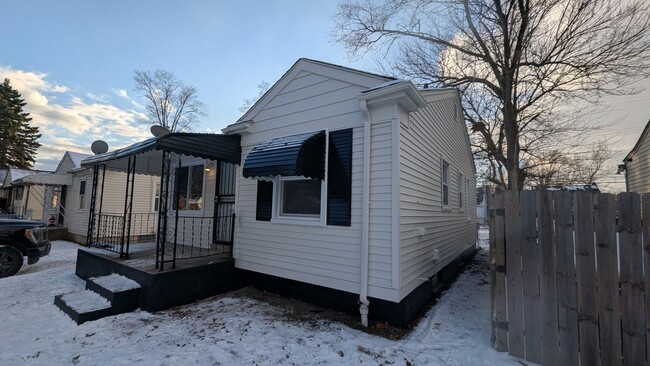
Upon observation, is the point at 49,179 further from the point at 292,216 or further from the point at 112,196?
the point at 292,216

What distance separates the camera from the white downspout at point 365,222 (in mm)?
4246

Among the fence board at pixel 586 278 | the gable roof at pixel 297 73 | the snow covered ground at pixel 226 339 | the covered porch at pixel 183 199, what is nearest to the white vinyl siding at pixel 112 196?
the covered porch at pixel 183 199

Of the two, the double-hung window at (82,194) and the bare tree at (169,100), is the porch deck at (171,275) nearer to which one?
the double-hung window at (82,194)

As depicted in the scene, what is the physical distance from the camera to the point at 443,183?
24.4ft

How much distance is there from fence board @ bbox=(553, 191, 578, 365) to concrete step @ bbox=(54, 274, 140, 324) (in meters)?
5.96

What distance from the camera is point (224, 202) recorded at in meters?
7.02

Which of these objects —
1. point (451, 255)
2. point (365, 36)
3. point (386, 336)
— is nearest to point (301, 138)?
point (386, 336)

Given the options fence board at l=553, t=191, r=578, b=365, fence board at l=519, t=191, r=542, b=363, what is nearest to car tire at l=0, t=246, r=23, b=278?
fence board at l=519, t=191, r=542, b=363

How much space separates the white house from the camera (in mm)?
4273

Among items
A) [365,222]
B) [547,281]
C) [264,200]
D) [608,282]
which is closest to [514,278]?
[547,281]

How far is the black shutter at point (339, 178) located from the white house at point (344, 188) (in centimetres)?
2

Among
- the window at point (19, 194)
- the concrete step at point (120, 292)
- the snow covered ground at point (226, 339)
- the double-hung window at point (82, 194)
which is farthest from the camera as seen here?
the window at point (19, 194)

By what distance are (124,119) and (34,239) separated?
21.4 metres

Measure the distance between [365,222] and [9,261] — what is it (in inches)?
358
